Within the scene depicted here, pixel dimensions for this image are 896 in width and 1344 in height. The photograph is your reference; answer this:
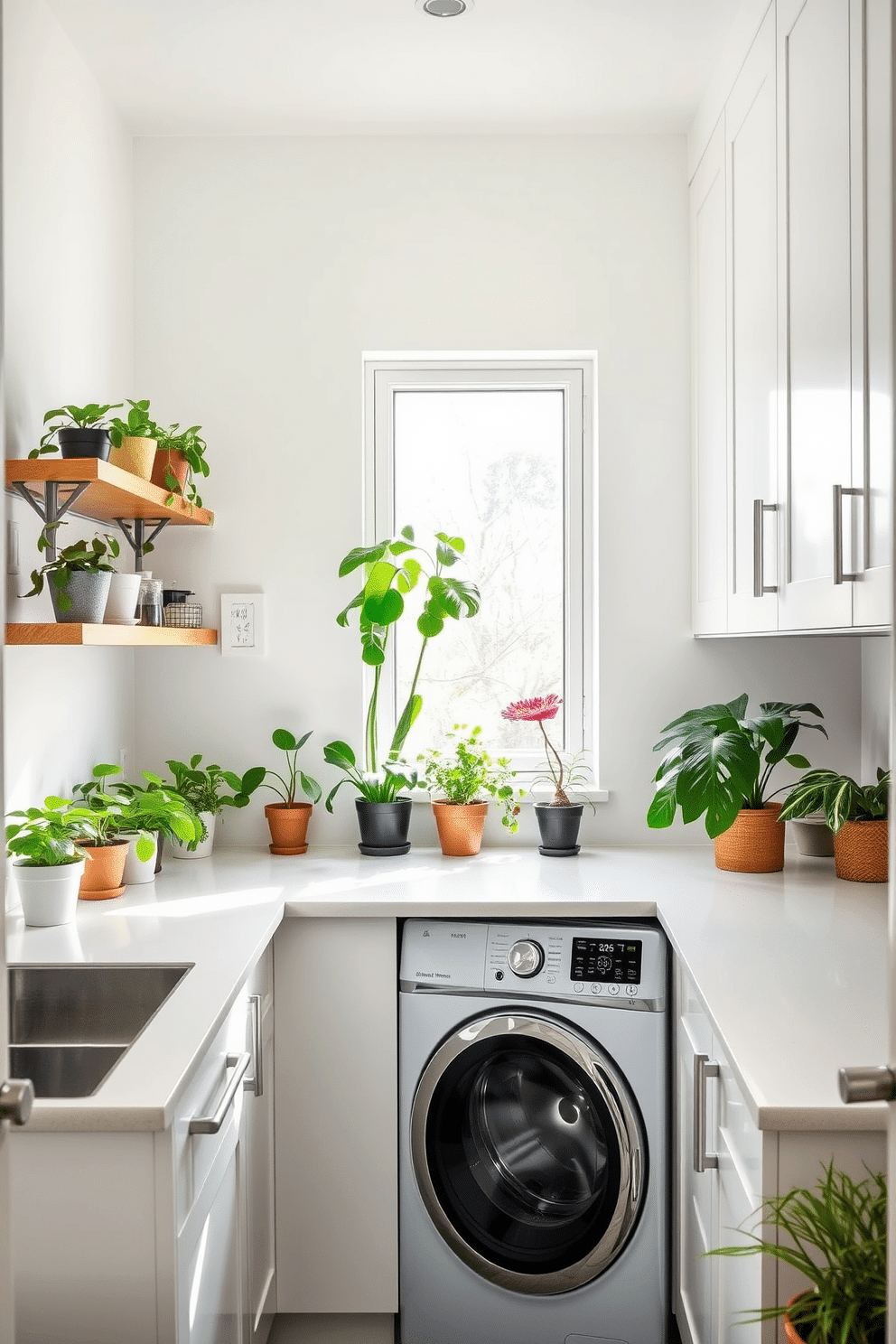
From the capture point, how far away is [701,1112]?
1671mm

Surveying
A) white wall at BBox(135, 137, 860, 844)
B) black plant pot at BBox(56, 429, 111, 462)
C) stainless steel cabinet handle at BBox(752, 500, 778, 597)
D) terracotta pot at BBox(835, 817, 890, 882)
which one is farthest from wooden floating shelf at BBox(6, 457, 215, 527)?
terracotta pot at BBox(835, 817, 890, 882)

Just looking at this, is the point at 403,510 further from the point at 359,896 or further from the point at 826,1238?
Answer: the point at 826,1238

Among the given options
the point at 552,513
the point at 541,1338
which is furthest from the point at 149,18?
the point at 541,1338

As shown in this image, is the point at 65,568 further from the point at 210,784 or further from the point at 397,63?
the point at 397,63

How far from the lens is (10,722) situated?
2020 millimetres

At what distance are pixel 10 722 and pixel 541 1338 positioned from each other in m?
1.57

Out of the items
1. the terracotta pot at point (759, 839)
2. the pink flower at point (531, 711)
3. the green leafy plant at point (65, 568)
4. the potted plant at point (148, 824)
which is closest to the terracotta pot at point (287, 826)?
the potted plant at point (148, 824)

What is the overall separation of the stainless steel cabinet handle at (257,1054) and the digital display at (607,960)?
0.61m

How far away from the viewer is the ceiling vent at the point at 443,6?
2.14 meters

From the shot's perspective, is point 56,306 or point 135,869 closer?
point 56,306

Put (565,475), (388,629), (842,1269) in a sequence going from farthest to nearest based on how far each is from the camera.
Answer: (565,475)
(388,629)
(842,1269)

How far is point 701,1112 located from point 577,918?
22.5 inches

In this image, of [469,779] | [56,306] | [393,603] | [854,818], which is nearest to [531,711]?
[469,779]

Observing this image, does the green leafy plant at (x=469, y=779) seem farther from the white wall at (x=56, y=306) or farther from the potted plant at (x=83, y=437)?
the potted plant at (x=83, y=437)
